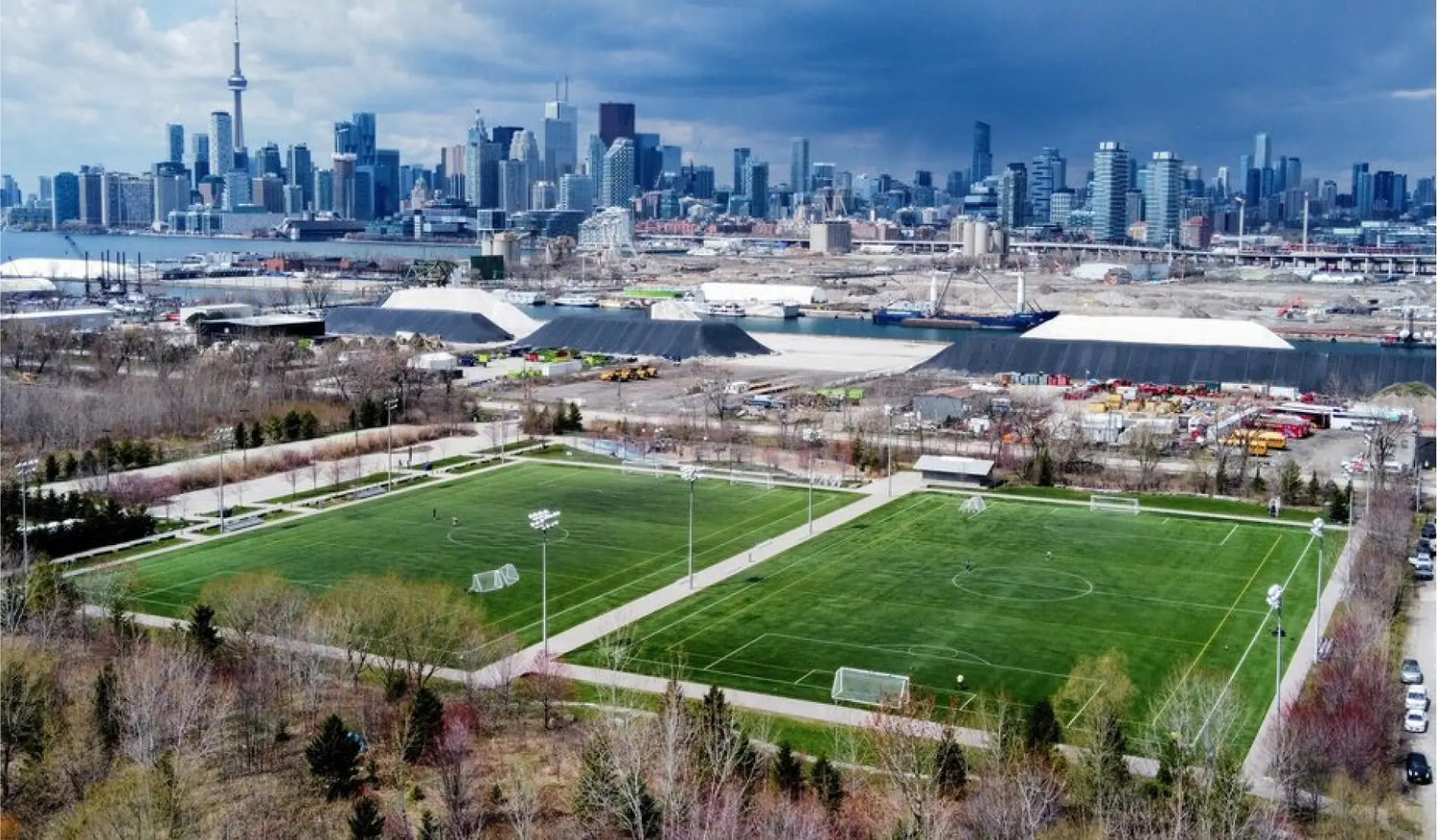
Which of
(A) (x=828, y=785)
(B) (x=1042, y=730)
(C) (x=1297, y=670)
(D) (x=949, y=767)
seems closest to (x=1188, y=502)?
(C) (x=1297, y=670)

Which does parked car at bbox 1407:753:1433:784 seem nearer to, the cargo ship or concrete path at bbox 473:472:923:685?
concrete path at bbox 473:472:923:685

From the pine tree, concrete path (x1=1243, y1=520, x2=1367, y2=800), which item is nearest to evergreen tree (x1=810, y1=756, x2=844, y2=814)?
concrete path (x1=1243, y1=520, x2=1367, y2=800)

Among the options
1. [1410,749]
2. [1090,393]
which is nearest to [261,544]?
[1410,749]

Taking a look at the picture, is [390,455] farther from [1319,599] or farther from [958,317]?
[958,317]

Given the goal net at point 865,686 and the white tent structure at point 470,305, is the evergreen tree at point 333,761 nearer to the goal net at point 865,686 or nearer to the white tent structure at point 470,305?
the goal net at point 865,686

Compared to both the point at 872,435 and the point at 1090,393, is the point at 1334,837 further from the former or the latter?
the point at 1090,393

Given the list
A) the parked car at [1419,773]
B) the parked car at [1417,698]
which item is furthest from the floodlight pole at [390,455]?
the parked car at [1419,773]
